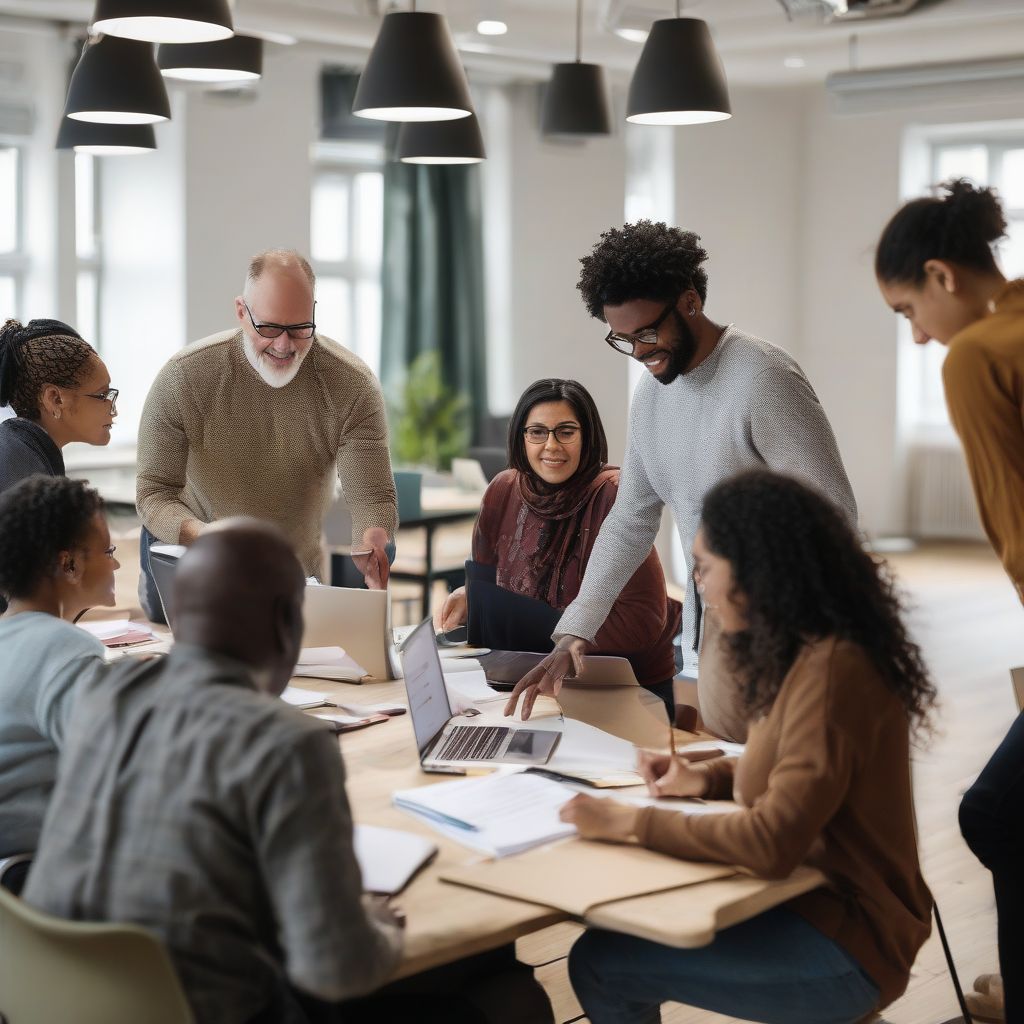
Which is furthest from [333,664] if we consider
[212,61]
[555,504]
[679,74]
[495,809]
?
[679,74]

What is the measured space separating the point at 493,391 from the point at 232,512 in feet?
20.2

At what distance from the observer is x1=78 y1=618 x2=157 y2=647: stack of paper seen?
3.21 meters

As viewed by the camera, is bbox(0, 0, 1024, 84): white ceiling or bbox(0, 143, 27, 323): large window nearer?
bbox(0, 0, 1024, 84): white ceiling

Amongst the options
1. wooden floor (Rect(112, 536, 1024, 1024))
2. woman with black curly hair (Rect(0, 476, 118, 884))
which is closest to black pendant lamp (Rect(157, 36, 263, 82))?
woman with black curly hair (Rect(0, 476, 118, 884))

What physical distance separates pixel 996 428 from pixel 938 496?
28.3ft

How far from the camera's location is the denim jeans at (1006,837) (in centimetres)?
238

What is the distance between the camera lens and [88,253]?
26.1 feet

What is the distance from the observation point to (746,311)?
1029 centimetres

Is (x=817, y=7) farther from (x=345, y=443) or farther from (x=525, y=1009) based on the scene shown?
(x=525, y=1009)

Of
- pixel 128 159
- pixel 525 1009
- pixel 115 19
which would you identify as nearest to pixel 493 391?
pixel 128 159

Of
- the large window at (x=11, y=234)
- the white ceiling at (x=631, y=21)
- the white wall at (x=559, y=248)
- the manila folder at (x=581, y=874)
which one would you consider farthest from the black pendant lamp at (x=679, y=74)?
the white wall at (x=559, y=248)

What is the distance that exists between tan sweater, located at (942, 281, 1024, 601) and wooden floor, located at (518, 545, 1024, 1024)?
19cm

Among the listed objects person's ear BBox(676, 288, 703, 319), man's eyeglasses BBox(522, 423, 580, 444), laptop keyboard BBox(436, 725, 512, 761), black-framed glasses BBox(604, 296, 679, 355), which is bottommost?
laptop keyboard BBox(436, 725, 512, 761)

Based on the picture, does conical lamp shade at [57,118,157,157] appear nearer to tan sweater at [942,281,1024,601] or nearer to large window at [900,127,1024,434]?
tan sweater at [942,281,1024,601]
